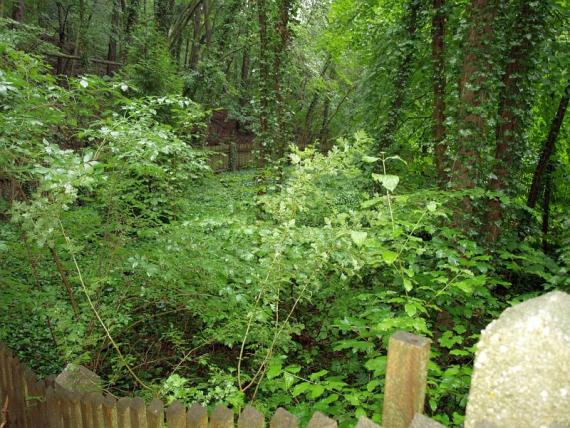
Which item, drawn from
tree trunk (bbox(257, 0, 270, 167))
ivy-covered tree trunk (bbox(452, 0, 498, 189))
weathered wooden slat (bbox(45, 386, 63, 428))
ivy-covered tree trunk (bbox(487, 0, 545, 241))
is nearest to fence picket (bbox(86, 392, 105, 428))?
weathered wooden slat (bbox(45, 386, 63, 428))

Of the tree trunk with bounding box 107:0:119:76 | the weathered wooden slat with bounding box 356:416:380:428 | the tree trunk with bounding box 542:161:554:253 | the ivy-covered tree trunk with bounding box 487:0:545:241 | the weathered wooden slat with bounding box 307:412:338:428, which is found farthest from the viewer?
the tree trunk with bounding box 107:0:119:76

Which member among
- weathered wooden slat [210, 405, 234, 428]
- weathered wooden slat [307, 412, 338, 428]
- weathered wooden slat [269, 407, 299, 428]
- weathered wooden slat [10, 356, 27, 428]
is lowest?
→ weathered wooden slat [10, 356, 27, 428]

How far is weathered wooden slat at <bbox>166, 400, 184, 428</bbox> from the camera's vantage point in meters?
1.90

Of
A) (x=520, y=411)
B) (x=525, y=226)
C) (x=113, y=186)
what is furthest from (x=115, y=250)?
(x=525, y=226)

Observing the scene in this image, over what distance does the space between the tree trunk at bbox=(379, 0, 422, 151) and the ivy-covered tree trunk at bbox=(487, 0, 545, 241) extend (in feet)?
7.17

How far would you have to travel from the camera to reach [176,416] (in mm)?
1911

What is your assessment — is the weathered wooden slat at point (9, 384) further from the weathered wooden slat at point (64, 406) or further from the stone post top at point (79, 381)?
the weathered wooden slat at point (64, 406)

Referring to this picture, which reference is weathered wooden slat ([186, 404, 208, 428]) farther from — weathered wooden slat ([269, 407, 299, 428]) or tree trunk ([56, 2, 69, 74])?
tree trunk ([56, 2, 69, 74])

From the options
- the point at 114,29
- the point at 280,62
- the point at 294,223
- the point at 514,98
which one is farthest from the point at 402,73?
the point at 114,29

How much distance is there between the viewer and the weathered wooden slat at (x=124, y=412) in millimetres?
2091

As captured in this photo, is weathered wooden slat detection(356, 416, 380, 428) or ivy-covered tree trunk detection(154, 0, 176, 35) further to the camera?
ivy-covered tree trunk detection(154, 0, 176, 35)

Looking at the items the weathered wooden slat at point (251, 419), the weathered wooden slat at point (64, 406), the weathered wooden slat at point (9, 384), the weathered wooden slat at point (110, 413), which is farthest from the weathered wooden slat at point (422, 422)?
the weathered wooden slat at point (9, 384)

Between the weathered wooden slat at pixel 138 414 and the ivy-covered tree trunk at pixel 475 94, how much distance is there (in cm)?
377

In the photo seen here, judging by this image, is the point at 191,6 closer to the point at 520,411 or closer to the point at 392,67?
the point at 392,67
